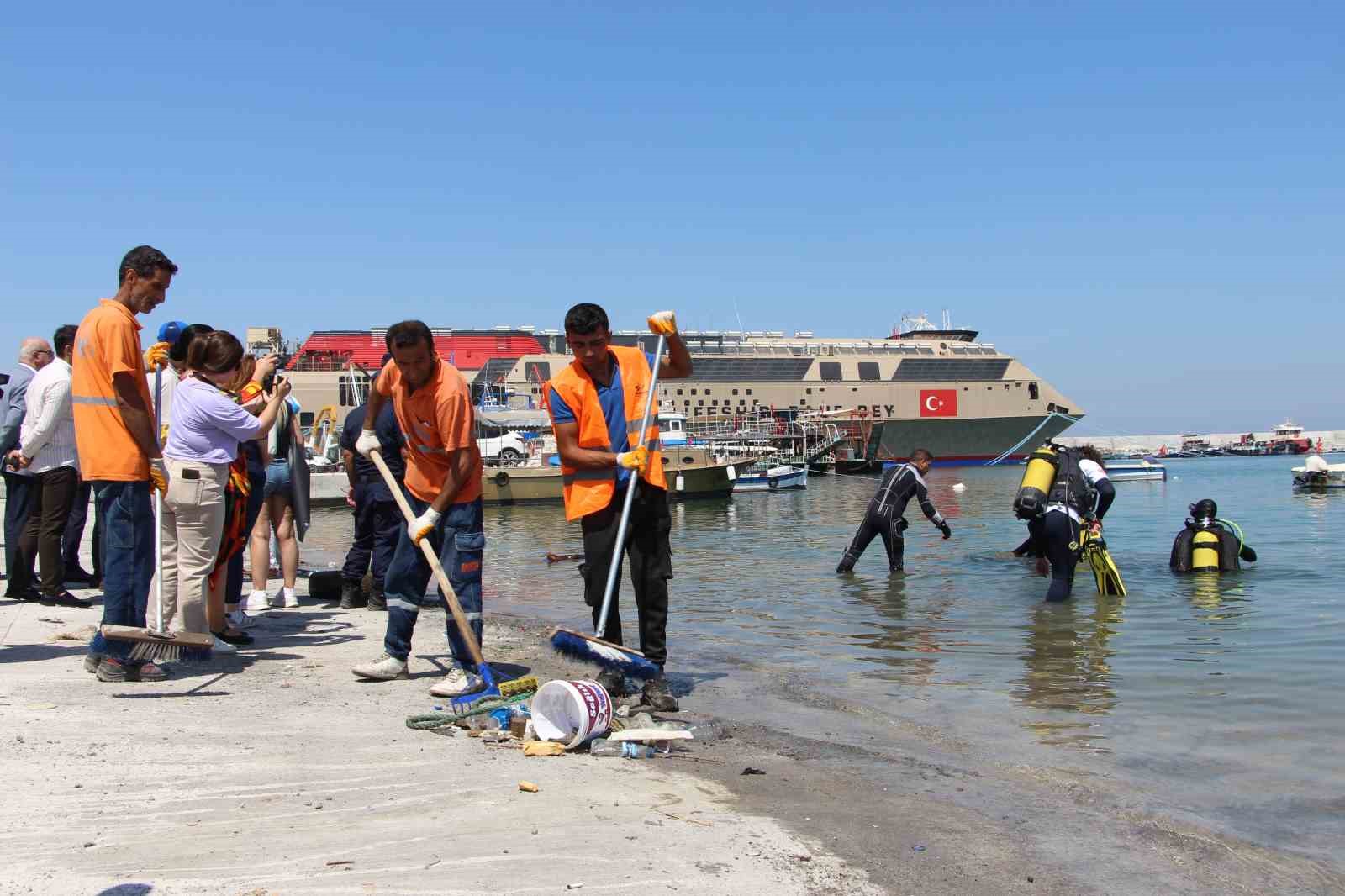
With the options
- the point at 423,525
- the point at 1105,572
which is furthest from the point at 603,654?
the point at 1105,572

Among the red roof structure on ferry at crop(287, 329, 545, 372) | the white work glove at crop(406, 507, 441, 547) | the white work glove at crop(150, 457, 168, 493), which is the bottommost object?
the white work glove at crop(406, 507, 441, 547)

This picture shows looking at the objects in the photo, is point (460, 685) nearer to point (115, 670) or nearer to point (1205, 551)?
point (115, 670)

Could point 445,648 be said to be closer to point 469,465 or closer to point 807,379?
point 469,465

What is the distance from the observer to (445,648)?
19.1 feet

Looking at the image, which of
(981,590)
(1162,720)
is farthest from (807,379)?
(1162,720)

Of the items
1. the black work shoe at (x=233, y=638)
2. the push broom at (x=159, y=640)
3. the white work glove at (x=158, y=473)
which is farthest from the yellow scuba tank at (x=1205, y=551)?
the white work glove at (x=158, y=473)

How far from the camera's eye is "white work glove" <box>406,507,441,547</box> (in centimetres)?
446

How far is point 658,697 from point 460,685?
0.87 meters

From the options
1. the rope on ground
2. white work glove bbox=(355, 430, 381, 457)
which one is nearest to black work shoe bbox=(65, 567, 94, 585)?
white work glove bbox=(355, 430, 381, 457)

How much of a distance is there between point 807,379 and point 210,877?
7948cm

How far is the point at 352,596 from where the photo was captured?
7441 millimetres

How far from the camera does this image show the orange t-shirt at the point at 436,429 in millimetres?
4520

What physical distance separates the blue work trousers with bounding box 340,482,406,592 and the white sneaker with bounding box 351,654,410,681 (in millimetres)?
1220

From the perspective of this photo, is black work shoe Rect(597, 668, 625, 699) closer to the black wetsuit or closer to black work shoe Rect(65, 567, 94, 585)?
black work shoe Rect(65, 567, 94, 585)
